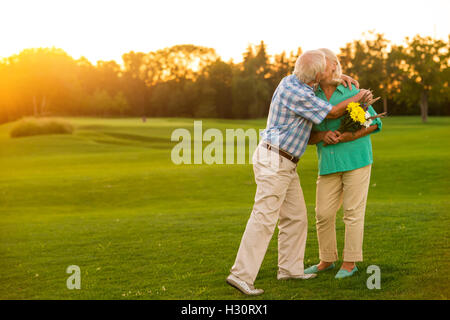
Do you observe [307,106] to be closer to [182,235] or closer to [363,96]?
[363,96]

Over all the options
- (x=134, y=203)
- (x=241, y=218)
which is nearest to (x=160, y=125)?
(x=134, y=203)

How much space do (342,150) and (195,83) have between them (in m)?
66.8

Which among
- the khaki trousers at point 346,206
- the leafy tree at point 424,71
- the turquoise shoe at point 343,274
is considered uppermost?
the leafy tree at point 424,71

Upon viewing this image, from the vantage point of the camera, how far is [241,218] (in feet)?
32.3

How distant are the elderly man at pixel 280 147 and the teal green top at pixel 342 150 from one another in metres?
0.17

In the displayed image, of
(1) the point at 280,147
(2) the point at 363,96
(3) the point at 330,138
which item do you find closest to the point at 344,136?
(3) the point at 330,138

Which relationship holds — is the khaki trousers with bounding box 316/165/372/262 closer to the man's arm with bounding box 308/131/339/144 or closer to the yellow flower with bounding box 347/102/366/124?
the man's arm with bounding box 308/131/339/144

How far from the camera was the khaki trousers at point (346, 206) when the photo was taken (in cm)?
522

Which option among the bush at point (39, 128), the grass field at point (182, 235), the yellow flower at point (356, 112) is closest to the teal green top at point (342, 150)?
the yellow flower at point (356, 112)

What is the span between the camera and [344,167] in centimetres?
516

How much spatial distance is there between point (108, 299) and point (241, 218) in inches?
196

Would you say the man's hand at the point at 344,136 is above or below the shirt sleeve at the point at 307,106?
below

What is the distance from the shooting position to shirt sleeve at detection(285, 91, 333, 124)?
4.77 m

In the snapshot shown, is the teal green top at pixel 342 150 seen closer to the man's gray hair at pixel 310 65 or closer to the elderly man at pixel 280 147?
the elderly man at pixel 280 147
